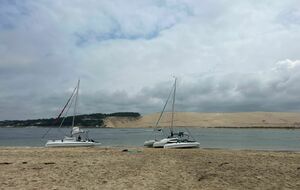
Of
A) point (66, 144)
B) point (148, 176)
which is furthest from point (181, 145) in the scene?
point (148, 176)

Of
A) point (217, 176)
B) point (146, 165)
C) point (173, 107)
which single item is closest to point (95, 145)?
point (173, 107)

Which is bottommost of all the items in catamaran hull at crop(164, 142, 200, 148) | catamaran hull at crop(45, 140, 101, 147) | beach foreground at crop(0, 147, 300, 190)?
beach foreground at crop(0, 147, 300, 190)

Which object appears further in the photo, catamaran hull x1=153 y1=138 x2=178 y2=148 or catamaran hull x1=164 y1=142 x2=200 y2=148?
catamaran hull x1=153 y1=138 x2=178 y2=148

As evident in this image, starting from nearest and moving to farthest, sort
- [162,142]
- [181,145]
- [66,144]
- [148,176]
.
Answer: [148,176]
[181,145]
[162,142]
[66,144]

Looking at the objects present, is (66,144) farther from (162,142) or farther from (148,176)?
(148,176)

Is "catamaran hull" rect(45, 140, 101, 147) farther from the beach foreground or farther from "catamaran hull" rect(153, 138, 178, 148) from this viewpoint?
the beach foreground

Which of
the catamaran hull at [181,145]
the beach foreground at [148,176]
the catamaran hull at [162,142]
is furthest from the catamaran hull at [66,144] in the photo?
the beach foreground at [148,176]

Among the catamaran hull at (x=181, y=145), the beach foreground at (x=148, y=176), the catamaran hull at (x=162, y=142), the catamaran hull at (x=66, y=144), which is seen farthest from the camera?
the catamaran hull at (x=66, y=144)

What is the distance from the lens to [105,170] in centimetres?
2223

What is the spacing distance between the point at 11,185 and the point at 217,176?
28.5ft

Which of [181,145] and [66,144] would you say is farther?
[66,144]

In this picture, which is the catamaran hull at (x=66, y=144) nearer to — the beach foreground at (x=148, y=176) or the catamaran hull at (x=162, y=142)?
the catamaran hull at (x=162, y=142)

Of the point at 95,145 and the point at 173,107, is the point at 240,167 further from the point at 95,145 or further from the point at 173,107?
the point at 173,107

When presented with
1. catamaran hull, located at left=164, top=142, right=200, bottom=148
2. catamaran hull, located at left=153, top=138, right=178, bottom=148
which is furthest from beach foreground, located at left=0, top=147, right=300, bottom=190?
catamaran hull, located at left=153, top=138, right=178, bottom=148
